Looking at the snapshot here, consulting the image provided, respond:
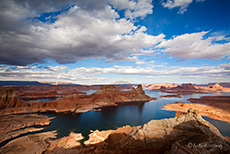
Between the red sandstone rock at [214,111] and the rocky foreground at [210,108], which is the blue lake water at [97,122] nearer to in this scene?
the red sandstone rock at [214,111]

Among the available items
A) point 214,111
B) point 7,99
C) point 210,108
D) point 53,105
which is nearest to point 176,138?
point 214,111

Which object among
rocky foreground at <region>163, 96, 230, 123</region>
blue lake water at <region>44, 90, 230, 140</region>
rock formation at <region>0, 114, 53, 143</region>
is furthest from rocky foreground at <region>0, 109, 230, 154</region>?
rocky foreground at <region>163, 96, 230, 123</region>

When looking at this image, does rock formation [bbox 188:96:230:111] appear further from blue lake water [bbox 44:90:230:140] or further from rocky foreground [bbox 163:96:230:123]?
blue lake water [bbox 44:90:230:140]

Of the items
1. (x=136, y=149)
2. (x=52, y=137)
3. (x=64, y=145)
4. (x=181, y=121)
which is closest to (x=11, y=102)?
(x=52, y=137)

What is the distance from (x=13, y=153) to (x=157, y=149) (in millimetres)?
24405

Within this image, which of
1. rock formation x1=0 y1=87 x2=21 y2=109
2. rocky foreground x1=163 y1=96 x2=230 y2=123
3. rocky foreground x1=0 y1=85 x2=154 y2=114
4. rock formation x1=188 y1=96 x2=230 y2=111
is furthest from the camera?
rock formation x1=188 y1=96 x2=230 y2=111

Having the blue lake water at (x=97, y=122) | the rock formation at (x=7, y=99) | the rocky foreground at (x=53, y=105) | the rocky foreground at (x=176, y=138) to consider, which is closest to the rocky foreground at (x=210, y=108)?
the blue lake water at (x=97, y=122)

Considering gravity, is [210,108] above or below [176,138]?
below

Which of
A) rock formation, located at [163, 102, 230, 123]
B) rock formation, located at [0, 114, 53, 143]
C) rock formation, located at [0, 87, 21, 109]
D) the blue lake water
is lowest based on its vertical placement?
the blue lake water

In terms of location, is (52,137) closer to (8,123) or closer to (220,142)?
(8,123)

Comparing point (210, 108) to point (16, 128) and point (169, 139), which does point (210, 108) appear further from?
point (16, 128)

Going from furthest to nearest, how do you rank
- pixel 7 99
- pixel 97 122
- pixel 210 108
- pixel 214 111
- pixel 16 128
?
pixel 210 108, pixel 214 111, pixel 7 99, pixel 97 122, pixel 16 128

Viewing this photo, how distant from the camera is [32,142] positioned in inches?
912

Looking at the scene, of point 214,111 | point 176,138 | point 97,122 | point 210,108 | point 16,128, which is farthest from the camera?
point 210,108
